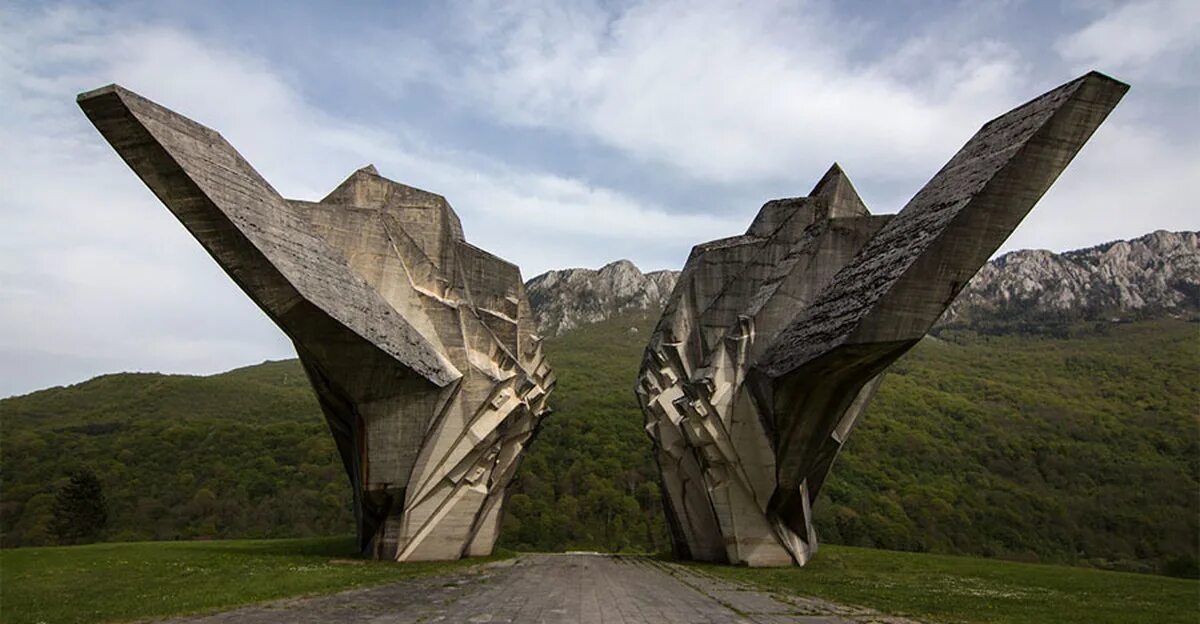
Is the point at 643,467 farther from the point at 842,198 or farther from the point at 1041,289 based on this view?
the point at 1041,289

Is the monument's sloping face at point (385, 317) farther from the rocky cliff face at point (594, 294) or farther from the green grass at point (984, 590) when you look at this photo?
the rocky cliff face at point (594, 294)

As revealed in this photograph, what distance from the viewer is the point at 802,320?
1864 cm

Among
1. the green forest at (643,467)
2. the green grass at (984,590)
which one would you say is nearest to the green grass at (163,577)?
the green grass at (984,590)

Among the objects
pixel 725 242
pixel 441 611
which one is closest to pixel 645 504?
pixel 725 242

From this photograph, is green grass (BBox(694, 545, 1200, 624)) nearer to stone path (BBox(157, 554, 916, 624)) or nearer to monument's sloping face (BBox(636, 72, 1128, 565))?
stone path (BBox(157, 554, 916, 624))

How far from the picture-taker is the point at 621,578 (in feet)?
57.5

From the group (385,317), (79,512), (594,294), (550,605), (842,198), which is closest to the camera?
(550,605)

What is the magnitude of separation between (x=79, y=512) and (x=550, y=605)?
3188 centimetres

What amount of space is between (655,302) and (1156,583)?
86436mm

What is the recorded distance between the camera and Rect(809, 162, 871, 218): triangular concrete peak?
23.6 metres

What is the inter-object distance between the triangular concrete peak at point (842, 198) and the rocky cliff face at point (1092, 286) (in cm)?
8129

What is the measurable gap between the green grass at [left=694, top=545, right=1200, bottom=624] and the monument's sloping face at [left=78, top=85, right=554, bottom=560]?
712cm

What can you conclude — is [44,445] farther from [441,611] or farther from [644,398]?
[441,611]

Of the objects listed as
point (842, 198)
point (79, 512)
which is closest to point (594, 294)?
point (79, 512)
